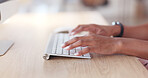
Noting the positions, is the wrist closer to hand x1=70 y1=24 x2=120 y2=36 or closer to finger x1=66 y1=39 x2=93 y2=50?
finger x1=66 y1=39 x2=93 y2=50

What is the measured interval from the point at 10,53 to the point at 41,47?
0.14 meters

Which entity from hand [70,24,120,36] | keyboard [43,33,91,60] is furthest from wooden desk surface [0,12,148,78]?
hand [70,24,120,36]

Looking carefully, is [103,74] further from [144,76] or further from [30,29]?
[30,29]

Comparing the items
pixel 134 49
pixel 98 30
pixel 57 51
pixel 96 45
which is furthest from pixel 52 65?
pixel 98 30

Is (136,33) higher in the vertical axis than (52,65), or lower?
higher

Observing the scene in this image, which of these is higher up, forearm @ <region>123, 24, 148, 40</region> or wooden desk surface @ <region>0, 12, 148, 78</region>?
forearm @ <region>123, 24, 148, 40</region>

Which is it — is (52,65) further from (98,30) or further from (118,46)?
(98,30)

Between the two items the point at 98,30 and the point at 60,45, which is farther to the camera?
the point at 98,30

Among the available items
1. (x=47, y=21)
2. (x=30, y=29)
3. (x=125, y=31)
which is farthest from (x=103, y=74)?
(x=47, y=21)

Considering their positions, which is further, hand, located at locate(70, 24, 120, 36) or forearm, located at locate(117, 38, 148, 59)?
hand, located at locate(70, 24, 120, 36)

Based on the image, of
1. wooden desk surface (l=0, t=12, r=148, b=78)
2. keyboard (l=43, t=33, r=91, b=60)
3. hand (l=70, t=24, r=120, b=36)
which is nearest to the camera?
wooden desk surface (l=0, t=12, r=148, b=78)

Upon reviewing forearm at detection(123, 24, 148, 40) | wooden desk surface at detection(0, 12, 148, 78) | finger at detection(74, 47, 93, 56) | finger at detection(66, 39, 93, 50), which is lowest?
wooden desk surface at detection(0, 12, 148, 78)

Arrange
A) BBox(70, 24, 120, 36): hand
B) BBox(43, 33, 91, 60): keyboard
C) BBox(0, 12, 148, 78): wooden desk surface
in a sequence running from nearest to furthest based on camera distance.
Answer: BBox(0, 12, 148, 78): wooden desk surface, BBox(43, 33, 91, 60): keyboard, BBox(70, 24, 120, 36): hand

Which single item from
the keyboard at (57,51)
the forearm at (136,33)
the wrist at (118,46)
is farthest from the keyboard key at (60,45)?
the forearm at (136,33)
